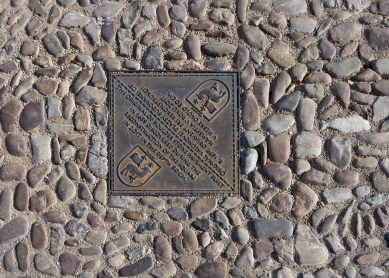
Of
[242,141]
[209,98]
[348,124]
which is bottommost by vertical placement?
[242,141]

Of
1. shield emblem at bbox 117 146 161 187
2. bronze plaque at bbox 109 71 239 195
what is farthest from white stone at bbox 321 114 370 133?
shield emblem at bbox 117 146 161 187

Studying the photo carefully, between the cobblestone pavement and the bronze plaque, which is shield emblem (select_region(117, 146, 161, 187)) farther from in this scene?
the cobblestone pavement

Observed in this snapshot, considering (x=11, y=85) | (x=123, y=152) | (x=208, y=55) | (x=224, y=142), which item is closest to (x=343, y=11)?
(x=208, y=55)

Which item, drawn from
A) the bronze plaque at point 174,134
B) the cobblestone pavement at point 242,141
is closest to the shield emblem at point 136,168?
the bronze plaque at point 174,134

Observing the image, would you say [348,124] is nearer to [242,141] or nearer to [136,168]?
[242,141]

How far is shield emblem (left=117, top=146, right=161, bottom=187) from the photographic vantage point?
268 cm

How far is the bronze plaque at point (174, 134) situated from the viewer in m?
2.68

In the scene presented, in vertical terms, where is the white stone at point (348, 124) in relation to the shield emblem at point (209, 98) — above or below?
below

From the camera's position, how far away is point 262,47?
270 centimetres

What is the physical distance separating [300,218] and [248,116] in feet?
2.34

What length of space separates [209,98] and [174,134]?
0.32 metres

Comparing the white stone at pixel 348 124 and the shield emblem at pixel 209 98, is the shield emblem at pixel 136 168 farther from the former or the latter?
the white stone at pixel 348 124

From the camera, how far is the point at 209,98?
107 inches

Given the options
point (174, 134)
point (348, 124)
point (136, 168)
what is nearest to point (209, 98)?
point (174, 134)
